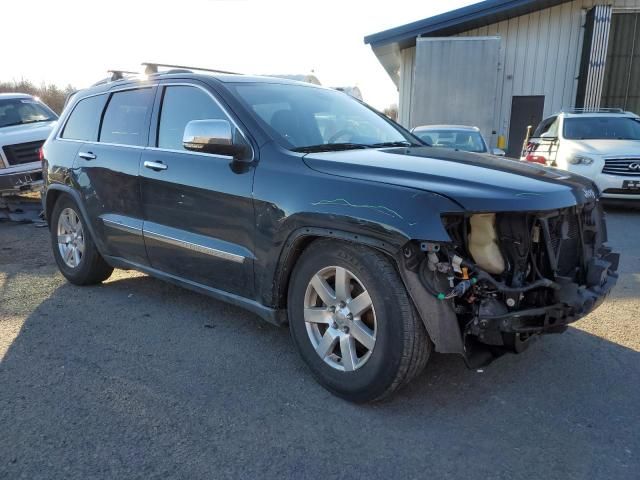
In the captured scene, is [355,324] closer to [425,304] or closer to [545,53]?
[425,304]

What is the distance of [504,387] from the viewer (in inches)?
125

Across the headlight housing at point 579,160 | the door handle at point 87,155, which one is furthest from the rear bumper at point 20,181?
the headlight housing at point 579,160

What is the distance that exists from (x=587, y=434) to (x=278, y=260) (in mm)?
1874

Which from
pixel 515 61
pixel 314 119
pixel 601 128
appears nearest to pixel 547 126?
pixel 601 128

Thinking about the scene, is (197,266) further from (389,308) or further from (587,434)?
(587,434)

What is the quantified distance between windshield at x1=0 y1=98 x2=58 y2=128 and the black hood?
31.3 ft

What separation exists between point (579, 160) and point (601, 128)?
1.63m

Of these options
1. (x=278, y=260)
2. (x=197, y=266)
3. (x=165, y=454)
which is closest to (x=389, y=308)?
(x=278, y=260)

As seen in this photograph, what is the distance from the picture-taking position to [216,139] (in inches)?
130

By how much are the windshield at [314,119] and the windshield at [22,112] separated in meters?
8.62

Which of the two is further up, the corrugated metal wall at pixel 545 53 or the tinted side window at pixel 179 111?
the corrugated metal wall at pixel 545 53

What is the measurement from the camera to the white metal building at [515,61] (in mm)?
15180

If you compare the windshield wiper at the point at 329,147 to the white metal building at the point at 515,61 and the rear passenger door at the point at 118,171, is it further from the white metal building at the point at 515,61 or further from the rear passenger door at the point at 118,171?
the white metal building at the point at 515,61

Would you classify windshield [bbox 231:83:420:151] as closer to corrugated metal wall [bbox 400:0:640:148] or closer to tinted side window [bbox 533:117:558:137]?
tinted side window [bbox 533:117:558:137]
